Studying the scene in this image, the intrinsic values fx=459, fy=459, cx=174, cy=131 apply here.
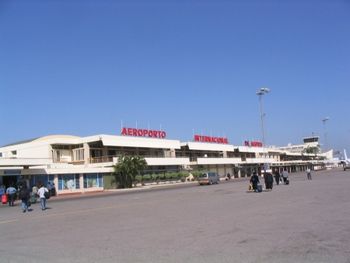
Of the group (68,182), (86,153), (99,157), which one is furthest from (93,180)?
(86,153)

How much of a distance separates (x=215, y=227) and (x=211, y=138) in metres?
87.7

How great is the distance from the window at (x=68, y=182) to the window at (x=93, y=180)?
1862 millimetres

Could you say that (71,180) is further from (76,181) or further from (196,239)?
(196,239)

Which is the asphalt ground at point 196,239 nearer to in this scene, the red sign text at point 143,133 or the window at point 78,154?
the window at point 78,154

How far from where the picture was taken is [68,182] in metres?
57.9

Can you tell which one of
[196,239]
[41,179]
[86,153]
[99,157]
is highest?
[86,153]

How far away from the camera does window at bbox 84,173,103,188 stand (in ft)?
201

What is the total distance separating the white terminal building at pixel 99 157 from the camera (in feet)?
177

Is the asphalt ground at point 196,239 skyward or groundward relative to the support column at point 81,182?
groundward

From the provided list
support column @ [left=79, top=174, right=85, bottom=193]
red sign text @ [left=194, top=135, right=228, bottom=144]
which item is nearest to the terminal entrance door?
support column @ [left=79, top=174, right=85, bottom=193]

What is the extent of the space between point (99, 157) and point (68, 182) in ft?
40.5

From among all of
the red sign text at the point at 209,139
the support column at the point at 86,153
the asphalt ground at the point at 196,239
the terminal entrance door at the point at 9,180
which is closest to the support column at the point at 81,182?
the support column at the point at 86,153

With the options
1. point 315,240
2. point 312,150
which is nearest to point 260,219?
point 315,240

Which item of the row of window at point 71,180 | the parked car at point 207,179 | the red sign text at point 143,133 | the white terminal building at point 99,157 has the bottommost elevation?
the parked car at point 207,179
